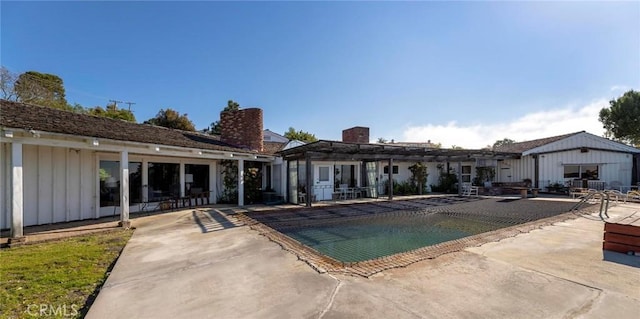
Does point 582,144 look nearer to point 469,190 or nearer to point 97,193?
point 469,190

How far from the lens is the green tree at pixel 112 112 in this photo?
91.8 ft

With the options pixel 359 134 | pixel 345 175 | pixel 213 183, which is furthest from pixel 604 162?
pixel 213 183

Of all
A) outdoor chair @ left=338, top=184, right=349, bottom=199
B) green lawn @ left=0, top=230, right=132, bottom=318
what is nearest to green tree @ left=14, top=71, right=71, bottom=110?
green lawn @ left=0, top=230, right=132, bottom=318

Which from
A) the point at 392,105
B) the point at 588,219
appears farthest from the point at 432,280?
the point at 392,105

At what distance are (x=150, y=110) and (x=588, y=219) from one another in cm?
3905

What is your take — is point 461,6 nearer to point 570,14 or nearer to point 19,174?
point 570,14

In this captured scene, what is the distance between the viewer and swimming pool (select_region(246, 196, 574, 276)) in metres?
5.27

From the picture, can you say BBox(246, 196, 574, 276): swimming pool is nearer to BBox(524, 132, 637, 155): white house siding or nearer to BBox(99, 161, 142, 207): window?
BBox(99, 161, 142, 207): window

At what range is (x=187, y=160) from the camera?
12.7 metres

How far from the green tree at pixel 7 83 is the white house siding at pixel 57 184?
65.0 feet

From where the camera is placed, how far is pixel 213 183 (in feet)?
44.9

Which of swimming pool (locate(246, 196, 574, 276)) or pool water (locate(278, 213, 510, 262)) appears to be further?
pool water (locate(278, 213, 510, 262))

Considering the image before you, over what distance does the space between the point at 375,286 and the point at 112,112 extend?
1382 inches

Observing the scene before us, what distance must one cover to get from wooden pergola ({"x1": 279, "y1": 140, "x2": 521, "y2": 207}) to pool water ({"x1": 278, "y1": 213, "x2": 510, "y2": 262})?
3.30m
